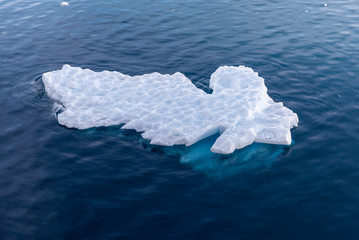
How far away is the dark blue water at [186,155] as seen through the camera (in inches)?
426

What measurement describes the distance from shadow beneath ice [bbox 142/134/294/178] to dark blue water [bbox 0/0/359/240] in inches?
→ 2.0

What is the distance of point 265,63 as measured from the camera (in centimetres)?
1961

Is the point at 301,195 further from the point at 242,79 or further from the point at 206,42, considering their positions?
the point at 206,42

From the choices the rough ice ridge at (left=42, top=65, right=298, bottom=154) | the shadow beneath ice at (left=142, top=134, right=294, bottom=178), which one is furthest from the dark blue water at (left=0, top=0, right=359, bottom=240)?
the rough ice ridge at (left=42, top=65, right=298, bottom=154)

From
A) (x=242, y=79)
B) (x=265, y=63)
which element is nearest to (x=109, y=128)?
(x=242, y=79)

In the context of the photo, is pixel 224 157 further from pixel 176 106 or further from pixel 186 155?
pixel 176 106

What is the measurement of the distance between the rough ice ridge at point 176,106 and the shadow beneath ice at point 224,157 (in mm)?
226

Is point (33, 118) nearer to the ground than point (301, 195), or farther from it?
farther from it

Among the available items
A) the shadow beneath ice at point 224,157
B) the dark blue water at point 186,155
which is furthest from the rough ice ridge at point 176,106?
the dark blue water at point 186,155

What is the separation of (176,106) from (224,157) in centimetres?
376

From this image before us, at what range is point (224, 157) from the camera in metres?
13.2

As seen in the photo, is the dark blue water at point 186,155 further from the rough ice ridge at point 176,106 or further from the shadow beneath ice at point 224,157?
the rough ice ridge at point 176,106

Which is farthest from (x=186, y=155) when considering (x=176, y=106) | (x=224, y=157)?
(x=176, y=106)

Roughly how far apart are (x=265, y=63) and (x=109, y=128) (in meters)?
9.45
